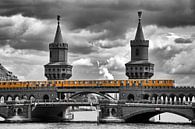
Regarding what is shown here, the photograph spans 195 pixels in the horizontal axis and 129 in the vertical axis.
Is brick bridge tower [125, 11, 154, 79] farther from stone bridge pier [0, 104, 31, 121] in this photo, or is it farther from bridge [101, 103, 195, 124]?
stone bridge pier [0, 104, 31, 121]

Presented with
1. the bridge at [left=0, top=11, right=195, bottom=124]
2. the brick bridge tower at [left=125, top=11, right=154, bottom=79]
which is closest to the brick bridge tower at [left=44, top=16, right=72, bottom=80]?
the bridge at [left=0, top=11, right=195, bottom=124]

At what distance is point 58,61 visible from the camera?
591 feet

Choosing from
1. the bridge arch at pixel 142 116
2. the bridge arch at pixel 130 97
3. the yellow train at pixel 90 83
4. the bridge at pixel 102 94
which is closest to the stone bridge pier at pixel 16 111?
the bridge at pixel 102 94

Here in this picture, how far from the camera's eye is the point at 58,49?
18038 cm

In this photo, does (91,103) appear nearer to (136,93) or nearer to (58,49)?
(136,93)

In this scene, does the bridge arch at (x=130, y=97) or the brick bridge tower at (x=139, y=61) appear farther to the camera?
the brick bridge tower at (x=139, y=61)

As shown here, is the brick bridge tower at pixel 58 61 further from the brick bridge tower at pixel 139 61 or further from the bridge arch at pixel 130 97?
the bridge arch at pixel 130 97

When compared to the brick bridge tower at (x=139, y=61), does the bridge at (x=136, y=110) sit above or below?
below

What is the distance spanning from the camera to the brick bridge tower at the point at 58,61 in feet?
→ 588

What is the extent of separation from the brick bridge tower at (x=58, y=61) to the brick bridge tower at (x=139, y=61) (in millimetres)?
21156

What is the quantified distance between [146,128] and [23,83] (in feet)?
212

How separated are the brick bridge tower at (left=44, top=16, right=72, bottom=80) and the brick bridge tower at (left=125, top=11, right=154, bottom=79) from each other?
21156 mm

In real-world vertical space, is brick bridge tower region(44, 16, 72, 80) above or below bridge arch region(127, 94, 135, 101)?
above

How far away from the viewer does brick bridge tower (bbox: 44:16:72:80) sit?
179 m
